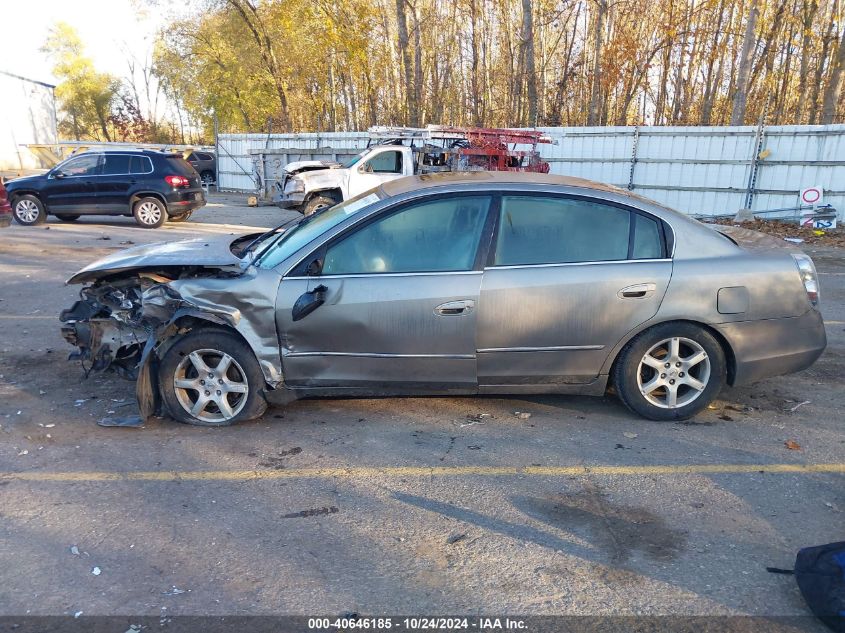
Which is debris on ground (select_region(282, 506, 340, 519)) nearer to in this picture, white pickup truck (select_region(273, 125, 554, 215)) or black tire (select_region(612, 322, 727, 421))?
black tire (select_region(612, 322, 727, 421))

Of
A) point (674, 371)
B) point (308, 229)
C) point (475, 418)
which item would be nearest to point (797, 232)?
point (674, 371)

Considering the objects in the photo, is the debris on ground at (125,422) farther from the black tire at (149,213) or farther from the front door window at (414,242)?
the black tire at (149,213)

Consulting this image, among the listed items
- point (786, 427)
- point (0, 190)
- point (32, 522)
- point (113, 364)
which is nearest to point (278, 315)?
point (113, 364)

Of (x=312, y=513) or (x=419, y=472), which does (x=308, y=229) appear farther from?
(x=312, y=513)

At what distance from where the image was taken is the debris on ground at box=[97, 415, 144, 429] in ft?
14.4

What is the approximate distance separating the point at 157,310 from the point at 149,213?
1114 centimetres

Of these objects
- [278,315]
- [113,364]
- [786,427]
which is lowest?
[786,427]

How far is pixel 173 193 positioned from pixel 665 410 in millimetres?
12675

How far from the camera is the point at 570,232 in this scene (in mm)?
4320

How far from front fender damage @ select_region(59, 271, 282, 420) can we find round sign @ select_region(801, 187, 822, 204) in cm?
1491

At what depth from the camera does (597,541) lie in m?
3.14

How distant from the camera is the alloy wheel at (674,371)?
435cm

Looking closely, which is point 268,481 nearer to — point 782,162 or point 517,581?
point 517,581

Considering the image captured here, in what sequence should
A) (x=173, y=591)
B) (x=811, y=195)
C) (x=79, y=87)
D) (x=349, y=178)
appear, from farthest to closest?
(x=79, y=87)
(x=811, y=195)
(x=349, y=178)
(x=173, y=591)
